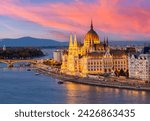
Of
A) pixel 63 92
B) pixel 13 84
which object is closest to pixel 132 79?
pixel 63 92

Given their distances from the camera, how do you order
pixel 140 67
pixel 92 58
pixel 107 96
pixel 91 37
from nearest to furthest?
pixel 107 96, pixel 140 67, pixel 92 58, pixel 91 37

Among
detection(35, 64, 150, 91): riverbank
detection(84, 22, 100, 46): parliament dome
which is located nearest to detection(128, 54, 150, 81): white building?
detection(35, 64, 150, 91): riverbank

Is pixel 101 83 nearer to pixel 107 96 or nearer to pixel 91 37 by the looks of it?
pixel 107 96

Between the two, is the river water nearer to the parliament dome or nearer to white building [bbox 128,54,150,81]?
white building [bbox 128,54,150,81]

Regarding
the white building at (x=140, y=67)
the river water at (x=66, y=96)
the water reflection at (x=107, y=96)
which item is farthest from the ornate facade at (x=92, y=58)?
the water reflection at (x=107, y=96)

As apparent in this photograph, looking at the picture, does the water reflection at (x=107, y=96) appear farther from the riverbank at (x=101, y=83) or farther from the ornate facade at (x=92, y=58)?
the ornate facade at (x=92, y=58)

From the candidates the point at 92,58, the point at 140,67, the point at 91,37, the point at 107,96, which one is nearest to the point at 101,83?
the point at 140,67

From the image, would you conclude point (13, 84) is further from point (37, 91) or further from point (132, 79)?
point (132, 79)
